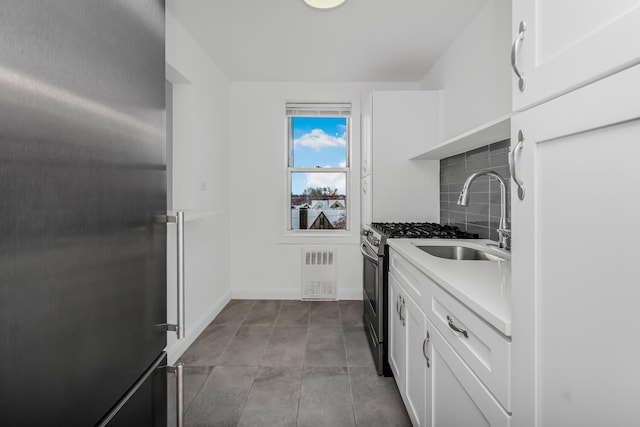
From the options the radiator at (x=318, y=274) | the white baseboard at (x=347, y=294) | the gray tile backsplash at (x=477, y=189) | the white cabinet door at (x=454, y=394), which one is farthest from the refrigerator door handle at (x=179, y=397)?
Answer: the white baseboard at (x=347, y=294)

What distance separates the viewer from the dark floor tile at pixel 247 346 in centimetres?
237

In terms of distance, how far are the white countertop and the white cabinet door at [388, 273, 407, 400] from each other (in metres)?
0.32

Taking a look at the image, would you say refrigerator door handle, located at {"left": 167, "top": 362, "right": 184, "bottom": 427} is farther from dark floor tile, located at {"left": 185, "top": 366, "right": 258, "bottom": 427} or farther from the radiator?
the radiator

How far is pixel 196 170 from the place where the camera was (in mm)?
2795

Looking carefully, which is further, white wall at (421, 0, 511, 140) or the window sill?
the window sill

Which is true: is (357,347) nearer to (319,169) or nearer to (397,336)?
(397,336)

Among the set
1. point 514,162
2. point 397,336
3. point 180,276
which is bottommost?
point 397,336

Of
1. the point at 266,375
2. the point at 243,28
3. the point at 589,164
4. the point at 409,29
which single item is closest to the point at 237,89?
the point at 243,28

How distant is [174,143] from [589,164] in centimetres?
274

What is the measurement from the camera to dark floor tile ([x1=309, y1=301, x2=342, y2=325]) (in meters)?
3.13

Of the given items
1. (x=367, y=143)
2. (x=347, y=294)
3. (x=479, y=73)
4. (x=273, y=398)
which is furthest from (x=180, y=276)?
(x=347, y=294)

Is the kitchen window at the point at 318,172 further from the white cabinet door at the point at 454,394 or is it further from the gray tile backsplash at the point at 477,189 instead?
the white cabinet door at the point at 454,394

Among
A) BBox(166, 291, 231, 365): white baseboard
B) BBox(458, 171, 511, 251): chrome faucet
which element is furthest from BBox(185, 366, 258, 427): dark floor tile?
BBox(458, 171, 511, 251): chrome faucet

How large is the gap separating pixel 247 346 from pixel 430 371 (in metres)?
1.71
